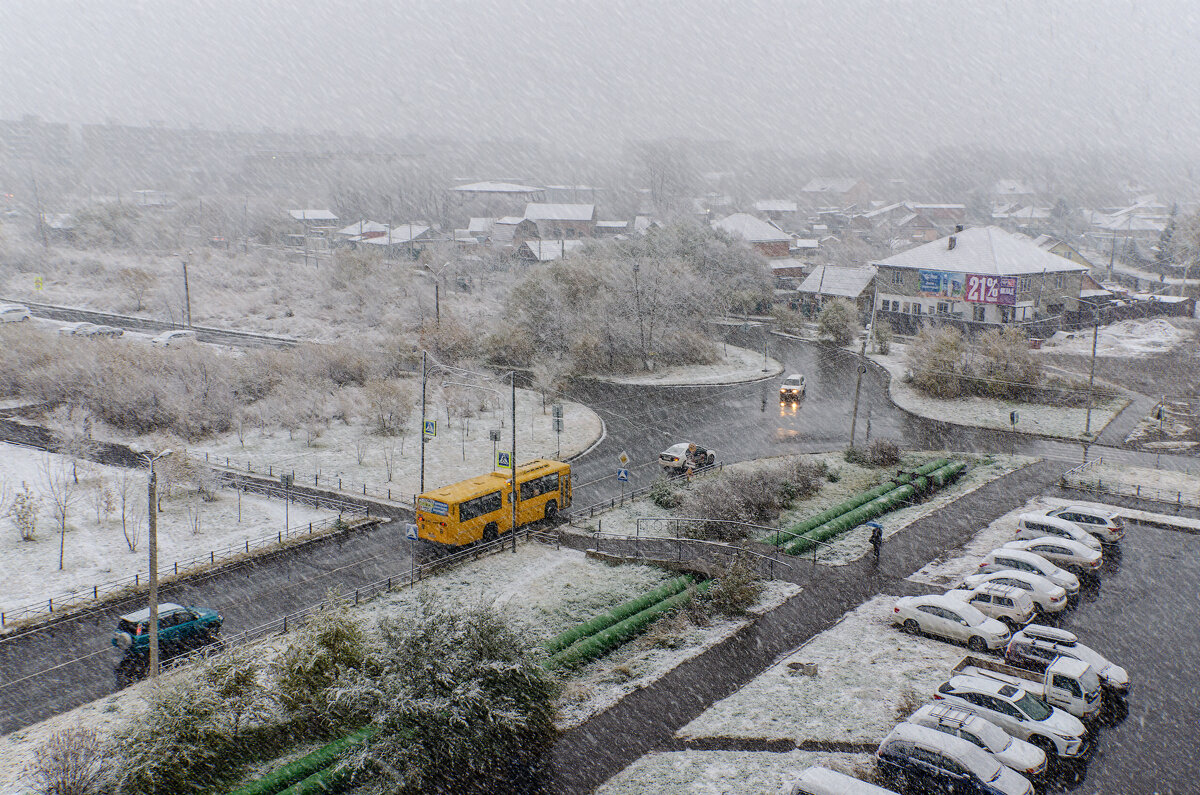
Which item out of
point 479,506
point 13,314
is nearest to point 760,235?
point 13,314

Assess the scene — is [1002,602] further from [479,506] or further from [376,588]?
[376,588]

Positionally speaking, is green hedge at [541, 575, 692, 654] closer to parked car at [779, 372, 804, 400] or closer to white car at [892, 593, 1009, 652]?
white car at [892, 593, 1009, 652]

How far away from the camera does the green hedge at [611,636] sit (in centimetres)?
1595

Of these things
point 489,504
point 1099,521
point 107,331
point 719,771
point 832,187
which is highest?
point 832,187

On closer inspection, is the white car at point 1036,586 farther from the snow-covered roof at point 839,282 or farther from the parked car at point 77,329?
the parked car at point 77,329

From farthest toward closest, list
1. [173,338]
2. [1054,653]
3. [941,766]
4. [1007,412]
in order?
[173,338], [1007,412], [1054,653], [941,766]

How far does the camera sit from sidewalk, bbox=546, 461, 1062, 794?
1316 cm

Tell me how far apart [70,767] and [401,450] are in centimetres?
2120

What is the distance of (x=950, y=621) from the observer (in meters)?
17.0

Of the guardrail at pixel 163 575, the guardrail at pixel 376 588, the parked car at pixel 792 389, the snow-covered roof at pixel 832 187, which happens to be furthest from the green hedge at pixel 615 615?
the snow-covered roof at pixel 832 187

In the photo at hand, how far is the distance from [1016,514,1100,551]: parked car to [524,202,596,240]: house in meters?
79.5

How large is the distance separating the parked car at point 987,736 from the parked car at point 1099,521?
36.9ft

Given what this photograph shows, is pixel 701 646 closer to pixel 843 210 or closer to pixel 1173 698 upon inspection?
pixel 1173 698

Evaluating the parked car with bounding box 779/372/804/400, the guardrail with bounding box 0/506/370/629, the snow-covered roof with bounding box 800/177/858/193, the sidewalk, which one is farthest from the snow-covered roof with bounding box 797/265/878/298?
the snow-covered roof with bounding box 800/177/858/193
